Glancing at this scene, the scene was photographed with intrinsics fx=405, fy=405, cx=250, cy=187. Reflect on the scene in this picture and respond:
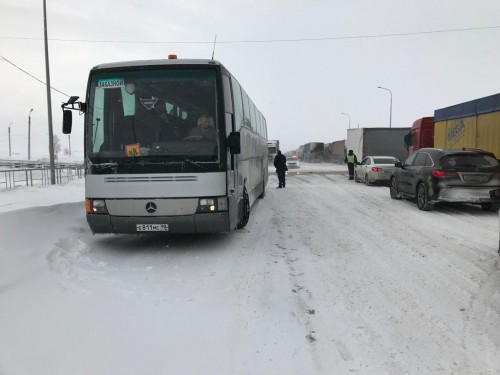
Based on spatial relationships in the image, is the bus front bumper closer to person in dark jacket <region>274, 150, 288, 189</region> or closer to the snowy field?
the snowy field

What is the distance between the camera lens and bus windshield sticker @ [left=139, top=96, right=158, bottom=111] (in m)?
6.38

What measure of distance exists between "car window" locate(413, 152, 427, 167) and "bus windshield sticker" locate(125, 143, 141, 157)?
320 inches

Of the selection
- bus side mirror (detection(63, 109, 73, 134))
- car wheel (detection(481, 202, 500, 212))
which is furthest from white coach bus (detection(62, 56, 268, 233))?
car wheel (detection(481, 202, 500, 212))

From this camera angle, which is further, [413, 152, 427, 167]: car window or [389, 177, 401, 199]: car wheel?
[389, 177, 401, 199]: car wheel

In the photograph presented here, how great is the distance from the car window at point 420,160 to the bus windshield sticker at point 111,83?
8352 mm

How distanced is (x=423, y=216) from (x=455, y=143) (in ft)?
23.1

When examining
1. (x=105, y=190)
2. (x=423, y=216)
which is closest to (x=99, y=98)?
(x=105, y=190)

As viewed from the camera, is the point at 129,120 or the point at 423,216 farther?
the point at 423,216

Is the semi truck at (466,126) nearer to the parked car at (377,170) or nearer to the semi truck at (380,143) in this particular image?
the parked car at (377,170)

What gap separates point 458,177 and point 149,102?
306 inches

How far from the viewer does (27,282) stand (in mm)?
4801

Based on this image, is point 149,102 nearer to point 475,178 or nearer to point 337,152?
point 475,178

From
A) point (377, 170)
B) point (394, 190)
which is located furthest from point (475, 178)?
point (377, 170)

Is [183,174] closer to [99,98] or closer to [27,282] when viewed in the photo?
[99,98]
